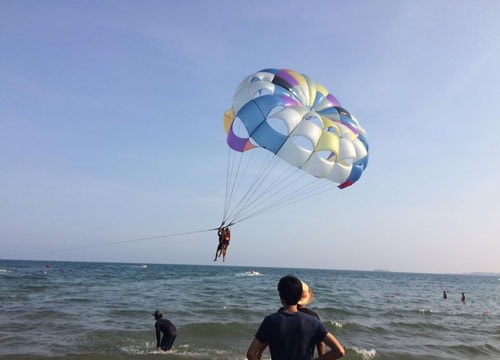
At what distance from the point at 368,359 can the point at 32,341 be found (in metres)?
9.96

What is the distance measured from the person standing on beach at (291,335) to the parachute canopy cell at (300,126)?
7.51 m

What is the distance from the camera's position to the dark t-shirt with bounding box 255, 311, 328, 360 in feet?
10.4

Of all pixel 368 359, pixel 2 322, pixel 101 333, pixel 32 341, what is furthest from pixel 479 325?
pixel 2 322

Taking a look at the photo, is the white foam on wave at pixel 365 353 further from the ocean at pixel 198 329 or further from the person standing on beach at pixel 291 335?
the person standing on beach at pixel 291 335

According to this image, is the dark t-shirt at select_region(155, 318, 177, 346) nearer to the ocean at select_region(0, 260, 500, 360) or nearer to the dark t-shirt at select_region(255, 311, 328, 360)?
the ocean at select_region(0, 260, 500, 360)

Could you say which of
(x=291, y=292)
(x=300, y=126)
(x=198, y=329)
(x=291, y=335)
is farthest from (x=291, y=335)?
(x=198, y=329)

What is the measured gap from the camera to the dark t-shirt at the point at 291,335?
3.18 metres

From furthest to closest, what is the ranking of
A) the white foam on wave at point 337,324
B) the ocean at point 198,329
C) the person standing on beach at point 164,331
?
the white foam on wave at point 337,324, the ocean at point 198,329, the person standing on beach at point 164,331

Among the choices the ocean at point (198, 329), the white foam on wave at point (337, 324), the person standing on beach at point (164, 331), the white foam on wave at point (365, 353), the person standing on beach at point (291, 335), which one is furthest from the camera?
the white foam on wave at point (337, 324)

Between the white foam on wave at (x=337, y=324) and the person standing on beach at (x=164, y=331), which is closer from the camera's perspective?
the person standing on beach at (x=164, y=331)

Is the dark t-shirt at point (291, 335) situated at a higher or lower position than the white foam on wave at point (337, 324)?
higher

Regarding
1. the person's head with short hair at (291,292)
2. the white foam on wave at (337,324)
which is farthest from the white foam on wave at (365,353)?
the person's head with short hair at (291,292)

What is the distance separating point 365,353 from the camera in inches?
473

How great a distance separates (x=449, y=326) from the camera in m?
18.1
